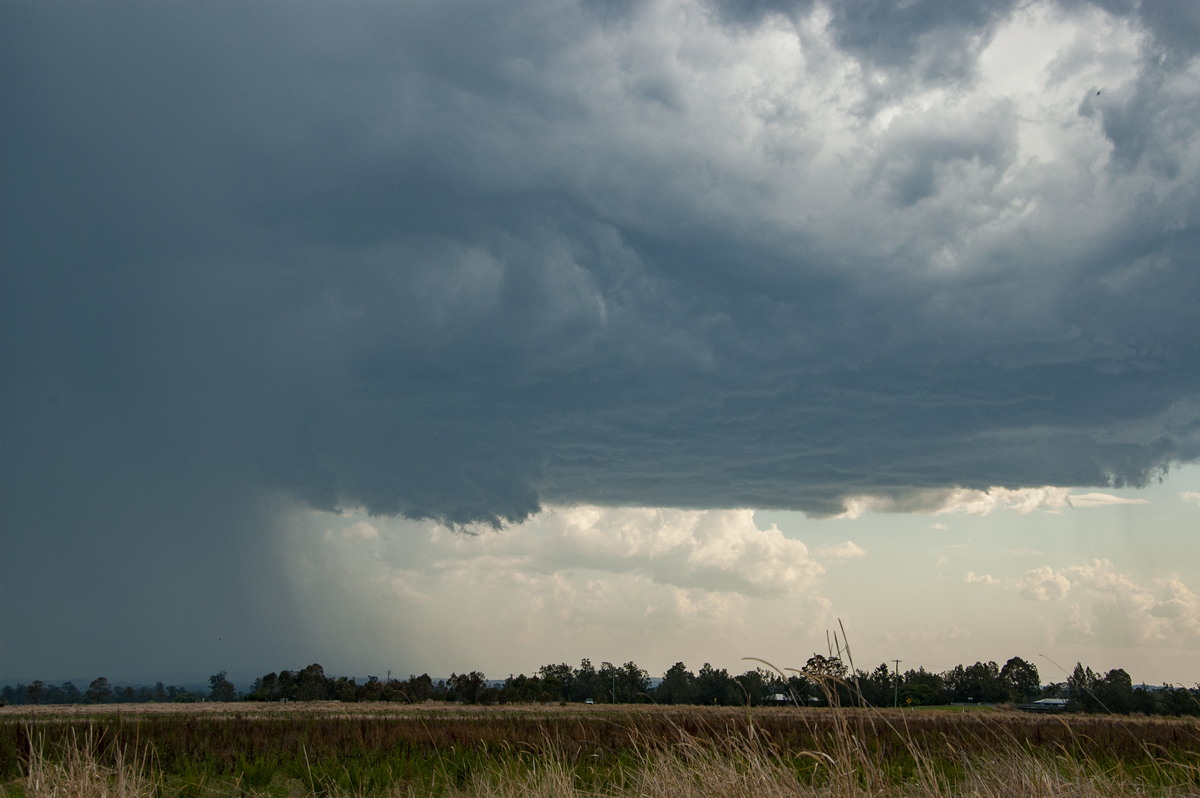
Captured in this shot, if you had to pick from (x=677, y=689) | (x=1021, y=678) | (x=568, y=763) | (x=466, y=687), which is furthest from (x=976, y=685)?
(x=568, y=763)

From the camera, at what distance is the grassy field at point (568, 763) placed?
22.8 ft

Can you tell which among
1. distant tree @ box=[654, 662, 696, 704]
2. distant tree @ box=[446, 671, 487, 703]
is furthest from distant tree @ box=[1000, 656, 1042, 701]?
distant tree @ box=[446, 671, 487, 703]

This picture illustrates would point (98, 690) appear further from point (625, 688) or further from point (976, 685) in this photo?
point (976, 685)

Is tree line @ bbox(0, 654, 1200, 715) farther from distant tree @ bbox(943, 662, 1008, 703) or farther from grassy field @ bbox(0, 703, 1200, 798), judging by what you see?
grassy field @ bbox(0, 703, 1200, 798)

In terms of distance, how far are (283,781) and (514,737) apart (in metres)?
6.88

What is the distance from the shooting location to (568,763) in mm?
16953

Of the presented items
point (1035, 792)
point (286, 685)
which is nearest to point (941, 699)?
point (286, 685)

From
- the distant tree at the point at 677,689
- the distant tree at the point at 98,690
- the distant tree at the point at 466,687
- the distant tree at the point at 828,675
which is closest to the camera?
the distant tree at the point at 828,675

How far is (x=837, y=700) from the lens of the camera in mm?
5516

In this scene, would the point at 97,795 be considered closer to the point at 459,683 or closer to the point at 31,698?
the point at 459,683

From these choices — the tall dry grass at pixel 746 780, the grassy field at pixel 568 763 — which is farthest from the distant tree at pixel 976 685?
the tall dry grass at pixel 746 780

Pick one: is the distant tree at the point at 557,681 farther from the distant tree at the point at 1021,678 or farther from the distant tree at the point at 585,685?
the distant tree at the point at 1021,678

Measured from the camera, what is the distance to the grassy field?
22.8ft

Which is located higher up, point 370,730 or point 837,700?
point 837,700
